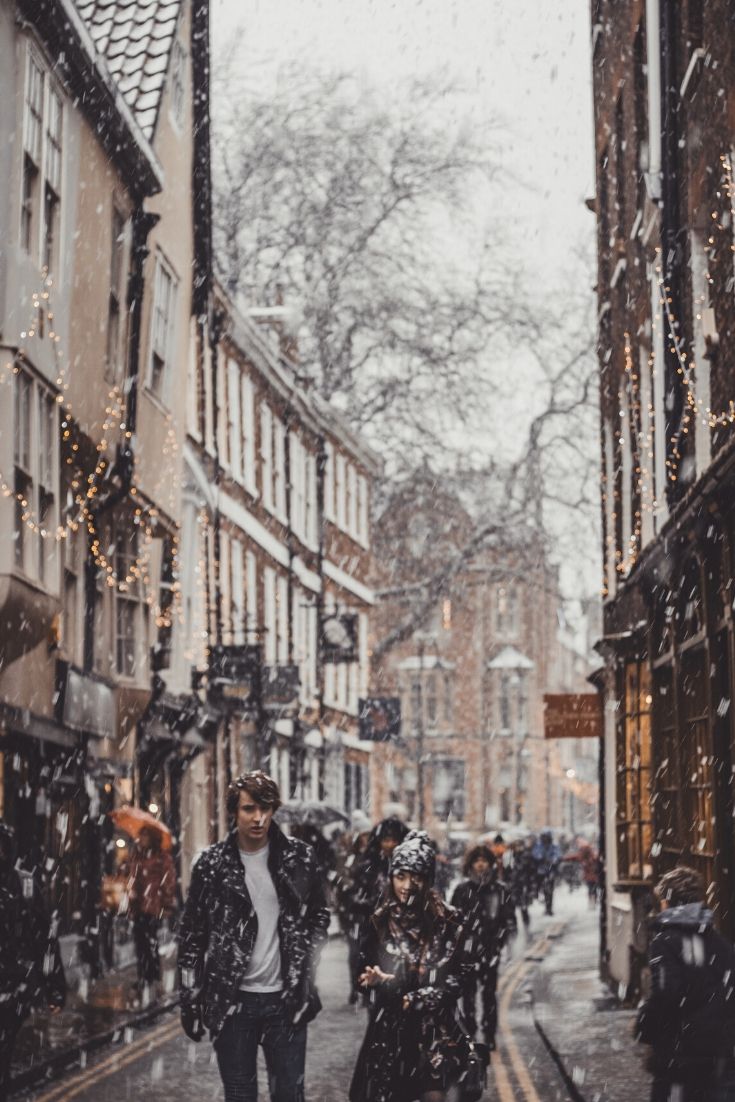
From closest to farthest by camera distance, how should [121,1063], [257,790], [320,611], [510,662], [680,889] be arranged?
[257,790], [680,889], [121,1063], [320,611], [510,662]

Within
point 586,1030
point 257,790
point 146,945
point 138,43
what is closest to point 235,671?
Answer: point 138,43

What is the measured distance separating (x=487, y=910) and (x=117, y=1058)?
3.07 meters

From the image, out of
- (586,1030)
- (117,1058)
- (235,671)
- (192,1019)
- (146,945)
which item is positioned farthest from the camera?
(235,671)

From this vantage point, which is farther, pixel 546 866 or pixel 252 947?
pixel 546 866

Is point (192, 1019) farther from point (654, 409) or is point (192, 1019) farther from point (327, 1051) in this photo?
point (654, 409)

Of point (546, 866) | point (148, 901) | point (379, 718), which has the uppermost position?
point (379, 718)

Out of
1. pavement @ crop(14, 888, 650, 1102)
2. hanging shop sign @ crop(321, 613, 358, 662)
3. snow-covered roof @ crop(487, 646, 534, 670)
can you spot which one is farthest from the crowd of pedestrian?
snow-covered roof @ crop(487, 646, 534, 670)

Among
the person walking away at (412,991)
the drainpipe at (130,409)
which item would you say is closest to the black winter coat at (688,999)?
the person walking away at (412,991)

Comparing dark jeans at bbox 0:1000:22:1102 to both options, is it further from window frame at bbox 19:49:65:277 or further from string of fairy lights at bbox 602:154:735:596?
window frame at bbox 19:49:65:277

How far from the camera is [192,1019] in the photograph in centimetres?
727

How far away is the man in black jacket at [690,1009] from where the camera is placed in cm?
748

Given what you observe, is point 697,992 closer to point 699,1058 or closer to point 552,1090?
point 699,1058

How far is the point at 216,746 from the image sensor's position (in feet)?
116

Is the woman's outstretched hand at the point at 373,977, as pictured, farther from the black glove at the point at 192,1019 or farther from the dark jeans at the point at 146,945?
the dark jeans at the point at 146,945
